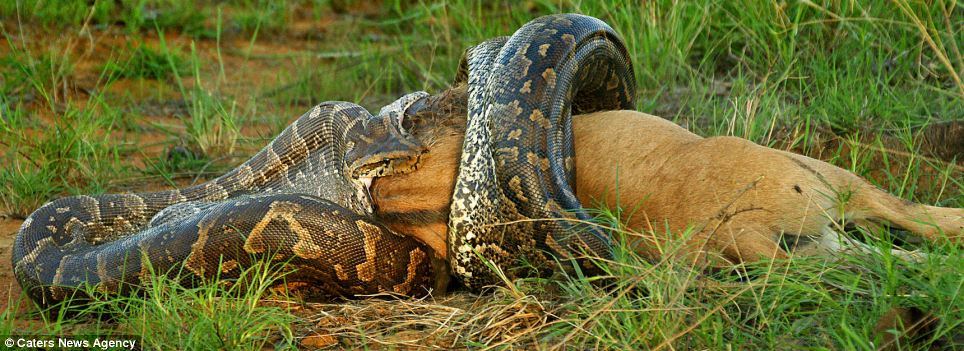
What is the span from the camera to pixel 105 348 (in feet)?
14.0

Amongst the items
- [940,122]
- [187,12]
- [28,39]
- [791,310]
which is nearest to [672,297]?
[791,310]

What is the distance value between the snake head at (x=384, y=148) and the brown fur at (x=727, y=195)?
899mm

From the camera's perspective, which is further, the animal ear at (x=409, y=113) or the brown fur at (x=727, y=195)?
the animal ear at (x=409, y=113)

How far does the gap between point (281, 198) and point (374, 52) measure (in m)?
4.79

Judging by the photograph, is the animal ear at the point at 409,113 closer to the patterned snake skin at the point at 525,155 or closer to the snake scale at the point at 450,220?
the snake scale at the point at 450,220

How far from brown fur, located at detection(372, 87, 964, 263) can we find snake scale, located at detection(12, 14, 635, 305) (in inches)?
9.1

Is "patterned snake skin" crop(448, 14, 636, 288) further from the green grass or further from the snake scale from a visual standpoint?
the green grass

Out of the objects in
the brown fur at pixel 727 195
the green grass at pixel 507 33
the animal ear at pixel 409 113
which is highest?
the animal ear at pixel 409 113

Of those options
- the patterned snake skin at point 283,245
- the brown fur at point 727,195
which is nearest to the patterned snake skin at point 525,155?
the brown fur at point 727,195

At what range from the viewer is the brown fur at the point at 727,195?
4289 millimetres

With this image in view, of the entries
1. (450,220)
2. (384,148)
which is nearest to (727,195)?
(450,220)

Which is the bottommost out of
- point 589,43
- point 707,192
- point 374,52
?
point 374,52

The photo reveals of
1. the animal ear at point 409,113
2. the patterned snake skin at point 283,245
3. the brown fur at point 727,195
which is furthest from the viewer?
the animal ear at point 409,113

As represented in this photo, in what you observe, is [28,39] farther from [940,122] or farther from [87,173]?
[940,122]
